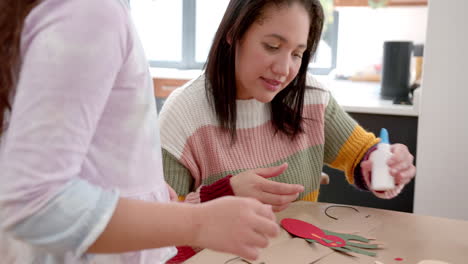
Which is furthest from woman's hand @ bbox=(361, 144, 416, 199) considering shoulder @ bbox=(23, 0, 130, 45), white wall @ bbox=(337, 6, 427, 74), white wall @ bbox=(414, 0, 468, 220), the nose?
white wall @ bbox=(337, 6, 427, 74)

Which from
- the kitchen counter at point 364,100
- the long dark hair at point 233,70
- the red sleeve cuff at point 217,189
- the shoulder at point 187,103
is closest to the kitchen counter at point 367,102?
the kitchen counter at point 364,100

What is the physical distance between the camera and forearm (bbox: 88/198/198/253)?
48cm

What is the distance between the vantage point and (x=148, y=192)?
63cm

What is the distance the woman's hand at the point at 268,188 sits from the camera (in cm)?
97

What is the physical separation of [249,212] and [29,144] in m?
0.22

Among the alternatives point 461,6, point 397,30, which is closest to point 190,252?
point 461,6

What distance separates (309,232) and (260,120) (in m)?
0.44

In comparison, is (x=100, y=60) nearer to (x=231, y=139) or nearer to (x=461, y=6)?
(x=231, y=139)

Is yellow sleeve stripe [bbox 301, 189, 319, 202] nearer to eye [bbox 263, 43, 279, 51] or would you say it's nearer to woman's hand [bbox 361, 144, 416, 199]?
woman's hand [bbox 361, 144, 416, 199]

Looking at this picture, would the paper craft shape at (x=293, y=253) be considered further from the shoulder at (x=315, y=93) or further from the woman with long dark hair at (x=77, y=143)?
the shoulder at (x=315, y=93)

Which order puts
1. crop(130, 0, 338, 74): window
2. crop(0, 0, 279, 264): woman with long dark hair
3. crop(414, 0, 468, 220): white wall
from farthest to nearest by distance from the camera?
crop(130, 0, 338, 74): window
crop(414, 0, 468, 220): white wall
crop(0, 0, 279, 264): woman with long dark hair


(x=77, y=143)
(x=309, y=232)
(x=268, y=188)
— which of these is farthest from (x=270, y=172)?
(x=77, y=143)

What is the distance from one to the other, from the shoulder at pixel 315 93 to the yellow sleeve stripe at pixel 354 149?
121 millimetres

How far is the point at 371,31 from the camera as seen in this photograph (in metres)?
3.03
